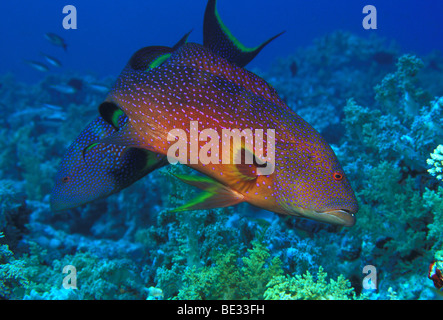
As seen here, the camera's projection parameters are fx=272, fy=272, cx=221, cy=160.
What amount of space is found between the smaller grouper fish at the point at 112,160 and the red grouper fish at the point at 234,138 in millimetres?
329

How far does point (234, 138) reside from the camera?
1.99 meters

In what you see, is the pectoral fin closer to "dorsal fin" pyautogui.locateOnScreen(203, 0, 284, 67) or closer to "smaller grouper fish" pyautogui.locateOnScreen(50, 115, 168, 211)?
"smaller grouper fish" pyautogui.locateOnScreen(50, 115, 168, 211)

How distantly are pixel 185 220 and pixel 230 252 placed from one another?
3.11 feet

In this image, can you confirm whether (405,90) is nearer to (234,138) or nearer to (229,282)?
(234,138)

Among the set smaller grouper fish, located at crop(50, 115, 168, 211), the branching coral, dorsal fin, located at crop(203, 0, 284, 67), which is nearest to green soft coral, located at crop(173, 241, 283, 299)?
smaller grouper fish, located at crop(50, 115, 168, 211)

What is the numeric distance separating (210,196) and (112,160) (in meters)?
1.07

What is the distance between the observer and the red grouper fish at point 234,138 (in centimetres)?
191

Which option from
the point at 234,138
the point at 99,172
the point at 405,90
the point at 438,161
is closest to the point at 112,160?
the point at 99,172

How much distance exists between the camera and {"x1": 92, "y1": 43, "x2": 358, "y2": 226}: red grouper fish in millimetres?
1906

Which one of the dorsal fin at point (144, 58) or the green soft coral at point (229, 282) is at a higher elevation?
the dorsal fin at point (144, 58)

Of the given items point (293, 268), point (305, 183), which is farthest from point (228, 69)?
point (293, 268)

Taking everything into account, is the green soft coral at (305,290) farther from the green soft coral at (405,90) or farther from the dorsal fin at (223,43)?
the green soft coral at (405,90)

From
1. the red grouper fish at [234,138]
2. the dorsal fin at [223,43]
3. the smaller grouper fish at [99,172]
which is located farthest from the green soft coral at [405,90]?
the smaller grouper fish at [99,172]
